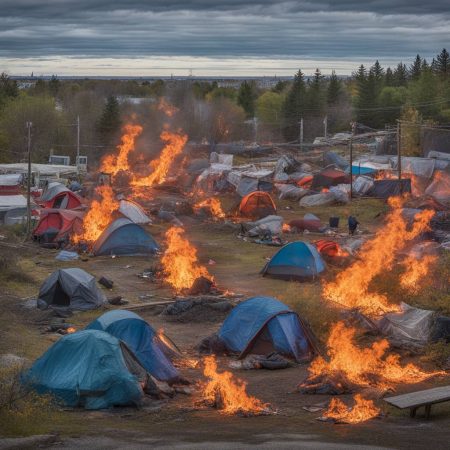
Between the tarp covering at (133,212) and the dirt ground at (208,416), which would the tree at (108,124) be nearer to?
the tarp covering at (133,212)

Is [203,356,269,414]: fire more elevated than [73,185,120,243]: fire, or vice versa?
[73,185,120,243]: fire

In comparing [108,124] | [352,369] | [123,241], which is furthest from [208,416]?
[108,124]

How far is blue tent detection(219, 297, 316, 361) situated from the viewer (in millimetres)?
21703

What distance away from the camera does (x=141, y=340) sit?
20109 millimetres

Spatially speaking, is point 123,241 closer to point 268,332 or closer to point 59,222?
point 59,222

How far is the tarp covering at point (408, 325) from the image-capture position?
2247 cm

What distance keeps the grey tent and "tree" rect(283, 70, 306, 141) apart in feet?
238

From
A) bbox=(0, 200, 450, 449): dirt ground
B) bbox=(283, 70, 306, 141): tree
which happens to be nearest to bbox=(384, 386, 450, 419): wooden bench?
bbox=(0, 200, 450, 449): dirt ground

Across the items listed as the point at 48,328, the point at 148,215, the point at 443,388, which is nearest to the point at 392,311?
the point at 443,388

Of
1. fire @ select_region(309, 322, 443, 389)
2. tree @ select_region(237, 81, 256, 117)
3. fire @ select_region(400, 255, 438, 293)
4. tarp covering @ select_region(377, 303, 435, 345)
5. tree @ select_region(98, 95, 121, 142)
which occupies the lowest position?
fire @ select_region(309, 322, 443, 389)

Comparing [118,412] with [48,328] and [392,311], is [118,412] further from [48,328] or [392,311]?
[392,311]

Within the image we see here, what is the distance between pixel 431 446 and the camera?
14.4m

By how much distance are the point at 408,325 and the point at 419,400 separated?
6578 mm

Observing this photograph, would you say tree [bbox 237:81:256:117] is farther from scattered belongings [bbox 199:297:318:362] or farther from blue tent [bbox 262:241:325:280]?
scattered belongings [bbox 199:297:318:362]
